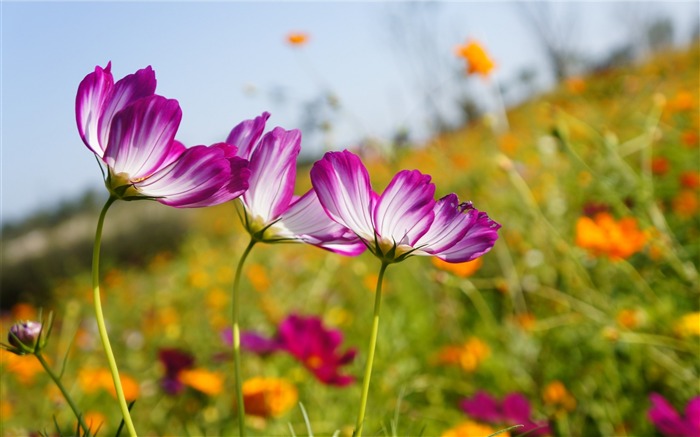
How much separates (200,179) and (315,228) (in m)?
0.07

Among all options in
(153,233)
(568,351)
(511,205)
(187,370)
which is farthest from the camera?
(153,233)

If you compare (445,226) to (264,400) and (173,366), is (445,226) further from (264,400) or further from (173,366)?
(173,366)

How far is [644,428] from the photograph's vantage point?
1.05m

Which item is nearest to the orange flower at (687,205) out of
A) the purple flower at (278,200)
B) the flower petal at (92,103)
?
the purple flower at (278,200)

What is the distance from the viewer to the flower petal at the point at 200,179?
0.88 feet

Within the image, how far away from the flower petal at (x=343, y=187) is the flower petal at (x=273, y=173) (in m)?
0.03

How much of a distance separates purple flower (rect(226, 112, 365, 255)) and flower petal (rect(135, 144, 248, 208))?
4 centimetres

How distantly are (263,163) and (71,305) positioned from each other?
2.31 ft

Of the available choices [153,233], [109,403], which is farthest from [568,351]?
[153,233]

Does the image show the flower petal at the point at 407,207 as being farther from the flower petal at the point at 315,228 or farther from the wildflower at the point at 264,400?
the wildflower at the point at 264,400

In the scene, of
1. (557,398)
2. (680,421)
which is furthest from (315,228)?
(557,398)

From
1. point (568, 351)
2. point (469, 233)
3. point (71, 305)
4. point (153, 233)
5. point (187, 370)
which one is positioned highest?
point (469, 233)

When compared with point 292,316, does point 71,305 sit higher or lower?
higher

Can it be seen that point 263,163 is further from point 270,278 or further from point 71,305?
point 270,278
